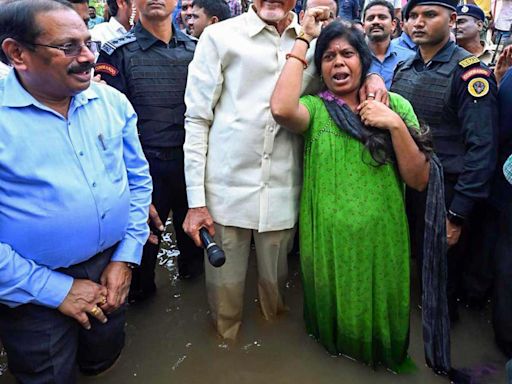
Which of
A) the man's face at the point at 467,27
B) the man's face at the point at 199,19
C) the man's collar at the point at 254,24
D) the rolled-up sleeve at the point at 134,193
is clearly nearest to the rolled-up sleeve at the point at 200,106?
the man's collar at the point at 254,24

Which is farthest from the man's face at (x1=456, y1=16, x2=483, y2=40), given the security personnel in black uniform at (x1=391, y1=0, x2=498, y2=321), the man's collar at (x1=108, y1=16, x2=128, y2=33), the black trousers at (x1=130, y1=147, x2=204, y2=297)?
the man's collar at (x1=108, y1=16, x2=128, y2=33)

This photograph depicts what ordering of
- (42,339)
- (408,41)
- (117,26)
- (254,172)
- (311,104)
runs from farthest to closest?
(408,41) < (117,26) < (254,172) < (311,104) < (42,339)

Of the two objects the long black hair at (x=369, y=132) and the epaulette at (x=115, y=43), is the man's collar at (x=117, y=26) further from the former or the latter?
the long black hair at (x=369, y=132)

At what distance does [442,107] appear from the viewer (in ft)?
8.43

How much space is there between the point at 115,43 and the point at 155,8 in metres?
0.33

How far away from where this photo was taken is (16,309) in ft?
5.65

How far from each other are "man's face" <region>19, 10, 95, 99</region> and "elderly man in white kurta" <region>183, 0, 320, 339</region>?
745mm

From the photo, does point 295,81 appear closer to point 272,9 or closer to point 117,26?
point 272,9

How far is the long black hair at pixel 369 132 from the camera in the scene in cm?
218

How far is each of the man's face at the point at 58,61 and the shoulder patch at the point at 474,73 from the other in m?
1.96

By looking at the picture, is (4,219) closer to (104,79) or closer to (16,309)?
(16,309)

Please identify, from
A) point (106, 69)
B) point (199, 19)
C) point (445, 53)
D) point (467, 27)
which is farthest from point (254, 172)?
point (467, 27)

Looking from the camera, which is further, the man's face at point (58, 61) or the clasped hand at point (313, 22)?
the clasped hand at point (313, 22)

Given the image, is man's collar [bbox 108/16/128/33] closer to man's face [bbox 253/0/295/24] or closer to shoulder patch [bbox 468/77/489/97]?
man's face [bbox 253/0/295/24]
